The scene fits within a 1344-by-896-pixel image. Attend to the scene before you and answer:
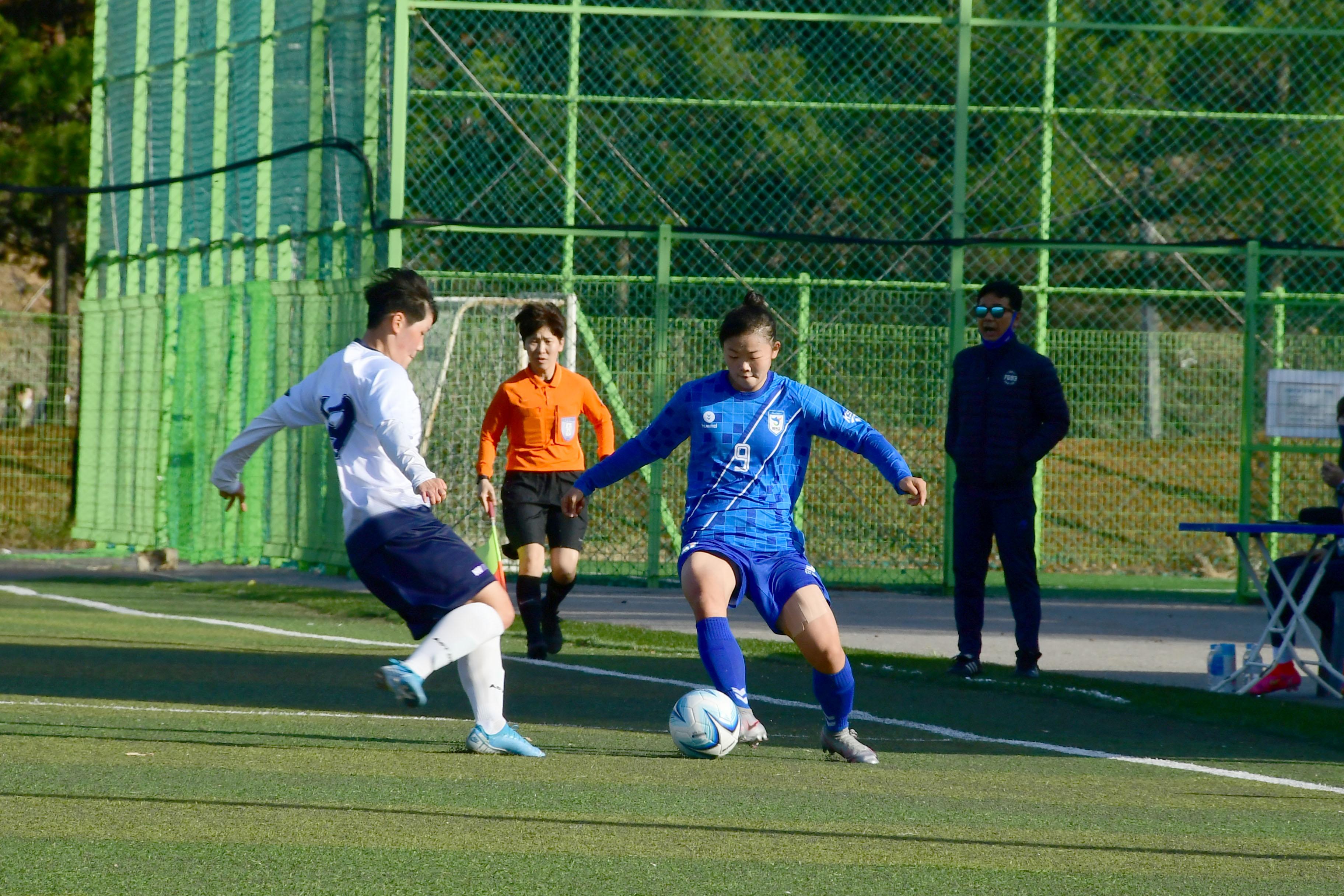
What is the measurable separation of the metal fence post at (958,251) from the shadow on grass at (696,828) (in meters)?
10.4

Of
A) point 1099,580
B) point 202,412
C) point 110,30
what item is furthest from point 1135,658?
point 110,30

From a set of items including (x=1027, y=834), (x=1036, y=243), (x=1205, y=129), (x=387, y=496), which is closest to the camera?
(x=1027, y=834)

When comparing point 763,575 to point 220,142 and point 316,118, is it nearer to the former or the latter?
point 316,118

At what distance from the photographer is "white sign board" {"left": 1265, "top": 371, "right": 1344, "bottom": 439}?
573 inches

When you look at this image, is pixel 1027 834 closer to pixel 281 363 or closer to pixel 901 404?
pixel 901 404

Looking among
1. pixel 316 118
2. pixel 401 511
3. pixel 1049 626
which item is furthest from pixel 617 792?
pixel 316 118

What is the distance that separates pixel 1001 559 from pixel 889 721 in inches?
82.5

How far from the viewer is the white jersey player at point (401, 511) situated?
21.1 ft

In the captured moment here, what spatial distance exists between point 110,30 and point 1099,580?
12452mm

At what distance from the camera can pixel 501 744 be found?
661 centimetres

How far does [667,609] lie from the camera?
13.9 m

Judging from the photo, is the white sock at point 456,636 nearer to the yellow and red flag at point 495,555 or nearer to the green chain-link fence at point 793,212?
the yellow and red flag at point 495,555

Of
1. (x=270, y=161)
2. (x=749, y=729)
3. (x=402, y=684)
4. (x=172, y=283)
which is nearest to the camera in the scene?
(x=402, y=684)

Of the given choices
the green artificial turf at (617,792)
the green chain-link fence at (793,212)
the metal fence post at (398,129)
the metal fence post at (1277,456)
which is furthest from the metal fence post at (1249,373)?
the metal fence post at (398,129)
